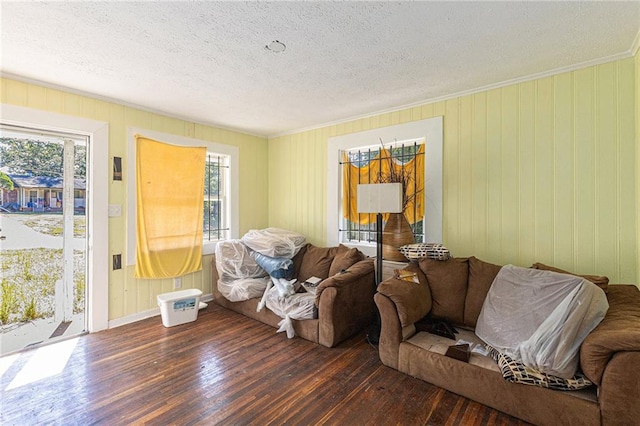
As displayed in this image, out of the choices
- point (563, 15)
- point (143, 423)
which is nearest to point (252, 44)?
point (563, 15)

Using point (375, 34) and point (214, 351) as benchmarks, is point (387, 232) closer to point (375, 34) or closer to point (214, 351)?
point (375, 34)

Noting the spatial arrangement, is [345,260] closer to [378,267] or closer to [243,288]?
[378,267]

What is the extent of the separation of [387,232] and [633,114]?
7.12ft

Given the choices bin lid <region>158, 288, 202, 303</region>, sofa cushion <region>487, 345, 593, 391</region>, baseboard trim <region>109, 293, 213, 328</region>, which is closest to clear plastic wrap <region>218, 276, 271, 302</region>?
bin lid <region>158, 288, 202, 303</region>

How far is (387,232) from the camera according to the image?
3.06 m

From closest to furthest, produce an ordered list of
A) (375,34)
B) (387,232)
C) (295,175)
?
(375,34) < (387,232) < (295,175)

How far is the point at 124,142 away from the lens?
3.22 metres

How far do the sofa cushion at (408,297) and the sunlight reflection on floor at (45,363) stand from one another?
9.19 feet

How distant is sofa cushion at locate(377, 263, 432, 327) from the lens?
226 cm

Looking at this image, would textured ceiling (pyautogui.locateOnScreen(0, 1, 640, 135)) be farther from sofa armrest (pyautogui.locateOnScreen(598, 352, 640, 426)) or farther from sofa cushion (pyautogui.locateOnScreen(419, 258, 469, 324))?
sofa armrest (pyautogui.locateOnScreen(598, 352, 640, 426))

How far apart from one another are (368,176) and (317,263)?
1323 millimetres

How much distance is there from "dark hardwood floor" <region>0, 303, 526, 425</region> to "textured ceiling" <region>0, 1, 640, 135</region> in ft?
8.29

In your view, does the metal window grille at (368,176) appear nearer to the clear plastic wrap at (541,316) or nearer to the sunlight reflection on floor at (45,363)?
the clear plastic wrap at (541,316)

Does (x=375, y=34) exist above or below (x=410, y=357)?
above
